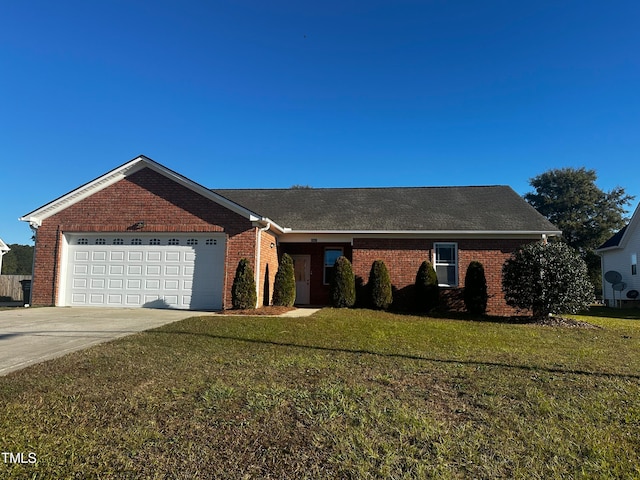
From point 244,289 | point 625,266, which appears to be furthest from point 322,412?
point 625,266

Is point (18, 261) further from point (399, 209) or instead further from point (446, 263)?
point (446, 263)

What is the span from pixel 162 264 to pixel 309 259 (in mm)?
5411

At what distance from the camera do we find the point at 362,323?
10.1 metres

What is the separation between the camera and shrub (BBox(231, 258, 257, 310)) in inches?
469

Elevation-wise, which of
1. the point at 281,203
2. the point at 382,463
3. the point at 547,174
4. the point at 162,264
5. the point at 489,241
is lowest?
the point at 382,463

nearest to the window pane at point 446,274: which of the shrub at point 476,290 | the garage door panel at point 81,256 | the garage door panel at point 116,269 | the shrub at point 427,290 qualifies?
the shrub at point 427,290

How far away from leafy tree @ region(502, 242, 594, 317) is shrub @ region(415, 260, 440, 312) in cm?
239

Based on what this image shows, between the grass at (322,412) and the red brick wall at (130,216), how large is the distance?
614 cm

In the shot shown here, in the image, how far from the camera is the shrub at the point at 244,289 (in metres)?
11.9

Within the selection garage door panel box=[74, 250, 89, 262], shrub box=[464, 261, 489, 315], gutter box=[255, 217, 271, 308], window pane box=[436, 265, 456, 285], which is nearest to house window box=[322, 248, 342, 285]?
gutter box=[255, 217, 271, 308]

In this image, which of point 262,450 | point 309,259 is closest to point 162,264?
point 309,259

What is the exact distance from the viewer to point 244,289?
39.2 ft

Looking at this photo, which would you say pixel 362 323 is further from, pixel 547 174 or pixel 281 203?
pixel 547 174

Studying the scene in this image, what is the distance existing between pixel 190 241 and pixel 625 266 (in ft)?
71.4
